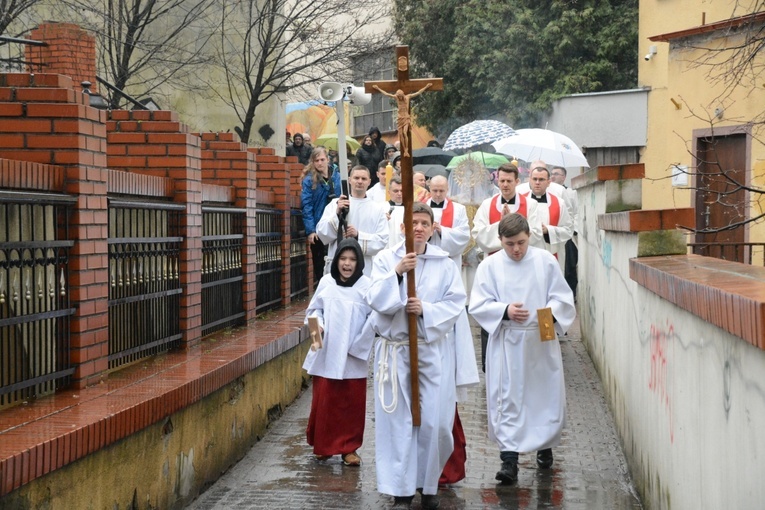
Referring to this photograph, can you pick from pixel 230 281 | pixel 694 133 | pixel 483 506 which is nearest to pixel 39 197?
pixel 483 506

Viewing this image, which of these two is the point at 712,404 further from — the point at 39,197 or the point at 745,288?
the point at 39,197

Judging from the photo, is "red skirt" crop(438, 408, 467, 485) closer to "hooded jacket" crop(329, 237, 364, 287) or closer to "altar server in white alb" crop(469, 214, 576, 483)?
"altar server in white alb" crop(469, 214, 576, 483)

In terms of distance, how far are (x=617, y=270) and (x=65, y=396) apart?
4.90 metres

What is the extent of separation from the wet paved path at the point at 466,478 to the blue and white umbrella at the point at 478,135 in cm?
1182

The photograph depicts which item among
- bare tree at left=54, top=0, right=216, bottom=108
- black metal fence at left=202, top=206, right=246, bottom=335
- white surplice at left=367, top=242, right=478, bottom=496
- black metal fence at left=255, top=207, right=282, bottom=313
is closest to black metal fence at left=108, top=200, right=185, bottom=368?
black metal fence at left=202, top=206, right=246, bottom=335

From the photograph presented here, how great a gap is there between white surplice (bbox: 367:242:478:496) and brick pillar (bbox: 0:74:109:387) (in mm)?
1790

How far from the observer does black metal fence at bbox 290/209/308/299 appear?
14078 mm

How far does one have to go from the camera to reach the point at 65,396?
21.7 feet

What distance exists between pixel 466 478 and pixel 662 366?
2250 mm

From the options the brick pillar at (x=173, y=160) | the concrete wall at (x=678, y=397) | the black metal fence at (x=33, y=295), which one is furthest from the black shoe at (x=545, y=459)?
the black metal fence at (x=33, y=295)

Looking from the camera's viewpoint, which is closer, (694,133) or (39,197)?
(39,197)

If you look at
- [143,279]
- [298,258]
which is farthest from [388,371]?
[298,258]

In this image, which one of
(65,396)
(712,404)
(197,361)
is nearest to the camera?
(712,404)

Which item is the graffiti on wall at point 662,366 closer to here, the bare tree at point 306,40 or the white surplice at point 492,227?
the white surplice at point 492,227
